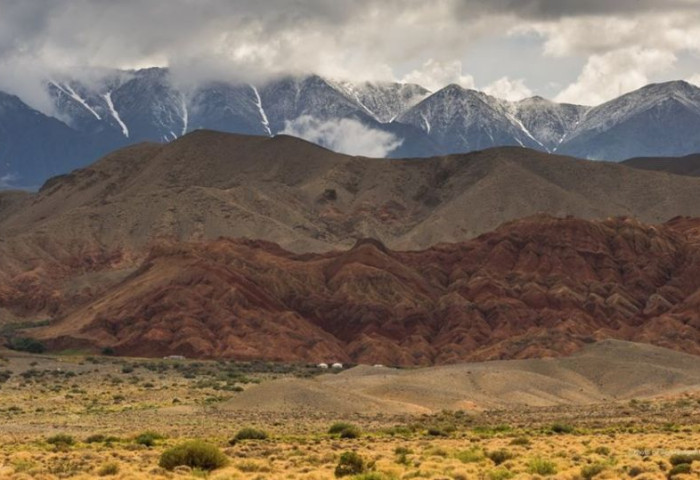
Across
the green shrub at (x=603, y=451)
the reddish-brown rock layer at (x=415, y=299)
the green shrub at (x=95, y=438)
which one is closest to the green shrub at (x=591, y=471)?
the green shrub at (x=603, y=451)

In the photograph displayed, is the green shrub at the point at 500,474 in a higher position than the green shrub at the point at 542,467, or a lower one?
lower

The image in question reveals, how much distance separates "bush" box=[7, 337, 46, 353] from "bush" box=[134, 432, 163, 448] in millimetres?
106234

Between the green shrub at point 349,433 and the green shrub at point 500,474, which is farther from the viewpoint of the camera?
the green shrub at point 349,433

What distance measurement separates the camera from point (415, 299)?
175 meters

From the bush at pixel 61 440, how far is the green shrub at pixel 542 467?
2083 centimetres

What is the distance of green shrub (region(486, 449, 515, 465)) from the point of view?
42812 mm

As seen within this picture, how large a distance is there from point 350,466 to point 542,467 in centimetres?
598

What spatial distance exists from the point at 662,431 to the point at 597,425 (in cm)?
686

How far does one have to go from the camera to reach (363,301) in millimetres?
171375

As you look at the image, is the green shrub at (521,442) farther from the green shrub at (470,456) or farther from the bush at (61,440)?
the bush at (61,440)

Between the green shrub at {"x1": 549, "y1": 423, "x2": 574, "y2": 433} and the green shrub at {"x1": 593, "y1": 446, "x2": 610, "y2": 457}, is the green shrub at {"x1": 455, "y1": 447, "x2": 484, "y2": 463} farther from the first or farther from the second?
the green shrub at {"x1": 549, "y1": 423, "x2": 574, "y2": 433}

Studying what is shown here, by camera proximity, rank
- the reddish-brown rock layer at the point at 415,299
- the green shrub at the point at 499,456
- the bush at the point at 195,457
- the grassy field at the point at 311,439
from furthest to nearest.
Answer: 1. the reddish-brown rock layer at the point at 415,299
2. the green shrub at the point at 499,456
3. the bush at the point at 195,457
4. the grassy field at the point at 311,439

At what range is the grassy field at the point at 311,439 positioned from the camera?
3878 cm

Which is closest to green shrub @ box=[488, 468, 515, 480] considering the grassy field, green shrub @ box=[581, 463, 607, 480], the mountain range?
the grassy field
